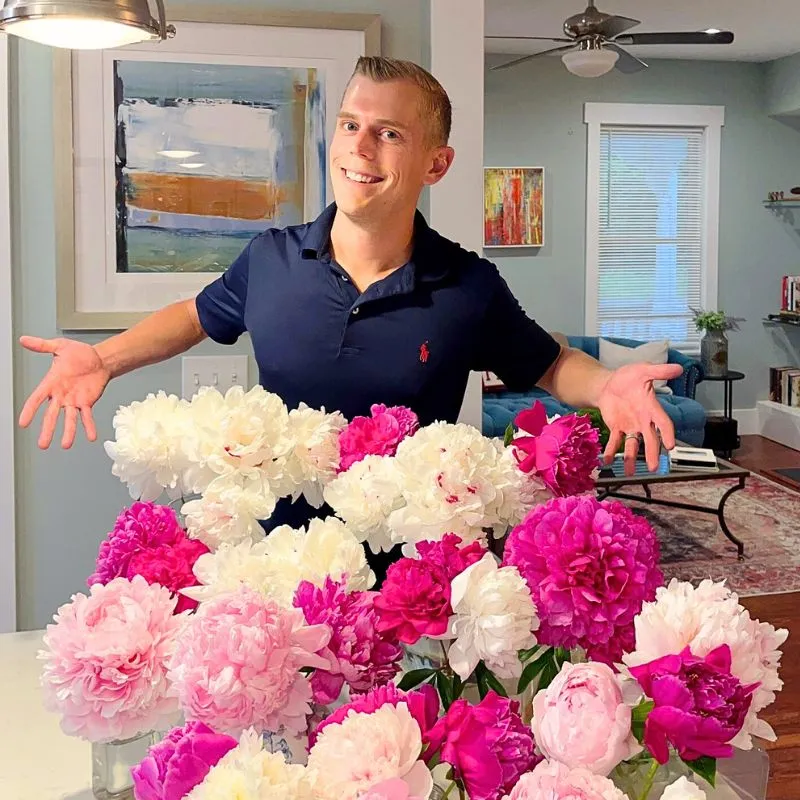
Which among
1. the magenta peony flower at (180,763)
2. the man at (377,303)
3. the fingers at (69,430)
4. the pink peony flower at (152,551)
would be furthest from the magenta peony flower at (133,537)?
the man at (377,303)

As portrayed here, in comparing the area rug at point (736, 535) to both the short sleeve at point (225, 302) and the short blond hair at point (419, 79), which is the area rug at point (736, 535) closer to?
the short sleeve at point (225, 302)

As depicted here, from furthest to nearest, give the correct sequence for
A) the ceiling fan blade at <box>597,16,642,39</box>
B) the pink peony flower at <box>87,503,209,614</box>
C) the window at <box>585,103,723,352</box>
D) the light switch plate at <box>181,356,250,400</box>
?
the window at <box>585,103,723,352</box> < the ceiling fan blade at <box>597,16,642,39</box> < the light switch plate at <box>181,356,250,400</box> < the pink peony flower at <box>87,503,209,614</box>

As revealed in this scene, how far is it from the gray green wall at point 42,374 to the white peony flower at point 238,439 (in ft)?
4.75

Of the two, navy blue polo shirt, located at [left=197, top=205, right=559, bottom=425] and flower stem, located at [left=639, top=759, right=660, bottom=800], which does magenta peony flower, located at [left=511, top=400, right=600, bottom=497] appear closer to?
flower stem, located at [left=639, top=759, right=660, bottom=800]

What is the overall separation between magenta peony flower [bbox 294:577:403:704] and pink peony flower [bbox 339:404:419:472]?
0.75 ft

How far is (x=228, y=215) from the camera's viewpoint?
7.66ft

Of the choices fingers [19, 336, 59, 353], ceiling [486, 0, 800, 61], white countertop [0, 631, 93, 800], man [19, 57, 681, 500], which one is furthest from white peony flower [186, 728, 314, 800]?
ceiling [486, 0, 800, 61]

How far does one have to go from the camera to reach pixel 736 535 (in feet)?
17.6

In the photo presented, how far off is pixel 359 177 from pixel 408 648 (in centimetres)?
85

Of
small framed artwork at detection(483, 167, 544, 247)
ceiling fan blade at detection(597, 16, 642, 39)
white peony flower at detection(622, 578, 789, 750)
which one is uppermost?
ceiling fan blade at detection(597, 16, 642, 39)

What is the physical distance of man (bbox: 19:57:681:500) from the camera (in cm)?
143

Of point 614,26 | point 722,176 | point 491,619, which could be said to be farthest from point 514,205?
point 491,619

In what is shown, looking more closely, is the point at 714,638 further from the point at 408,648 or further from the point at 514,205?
the point at 514,205

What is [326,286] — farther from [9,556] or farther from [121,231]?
[9,556]
